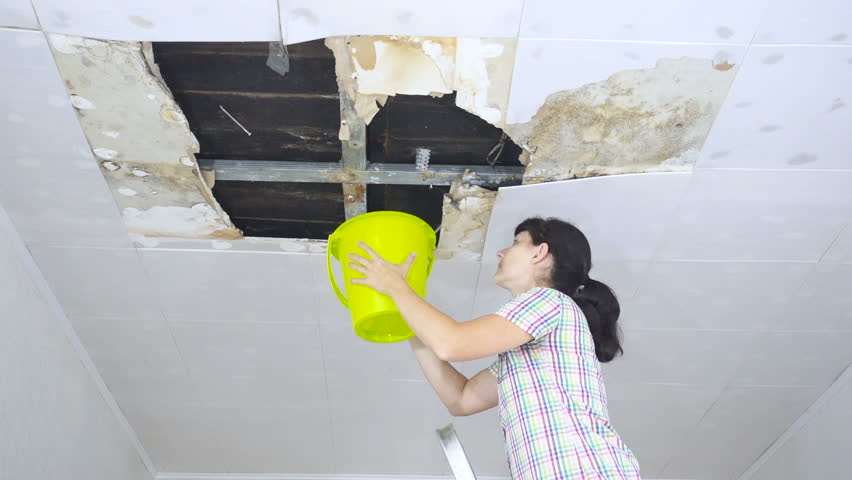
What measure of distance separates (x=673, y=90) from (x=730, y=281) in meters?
0.78

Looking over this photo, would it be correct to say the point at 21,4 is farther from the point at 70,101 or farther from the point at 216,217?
the point at 216,217

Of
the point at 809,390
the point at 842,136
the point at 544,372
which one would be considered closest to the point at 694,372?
the point at 809,390

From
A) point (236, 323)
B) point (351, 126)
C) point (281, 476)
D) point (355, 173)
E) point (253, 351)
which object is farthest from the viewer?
point (281, 476)

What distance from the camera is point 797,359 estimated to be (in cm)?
237

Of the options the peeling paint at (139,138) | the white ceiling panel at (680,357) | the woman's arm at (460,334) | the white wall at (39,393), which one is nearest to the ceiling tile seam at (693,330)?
the white ceiling panel at (680,357)

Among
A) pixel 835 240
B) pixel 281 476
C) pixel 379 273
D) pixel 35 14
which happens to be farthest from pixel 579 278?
pixel 281 476

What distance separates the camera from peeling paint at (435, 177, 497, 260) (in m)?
1.77

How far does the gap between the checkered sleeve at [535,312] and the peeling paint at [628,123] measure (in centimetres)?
40

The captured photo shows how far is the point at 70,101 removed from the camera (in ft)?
4.97

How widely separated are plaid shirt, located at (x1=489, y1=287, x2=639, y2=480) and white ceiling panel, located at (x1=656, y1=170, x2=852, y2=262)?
1.84ft

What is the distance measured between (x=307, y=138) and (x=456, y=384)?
0.70 m

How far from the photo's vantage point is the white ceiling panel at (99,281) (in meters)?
1.93

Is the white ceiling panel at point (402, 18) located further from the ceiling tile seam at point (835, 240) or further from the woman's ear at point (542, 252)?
the ceiling tile seam at point (835, 240)

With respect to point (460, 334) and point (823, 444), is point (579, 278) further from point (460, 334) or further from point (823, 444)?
point (823, 444)
